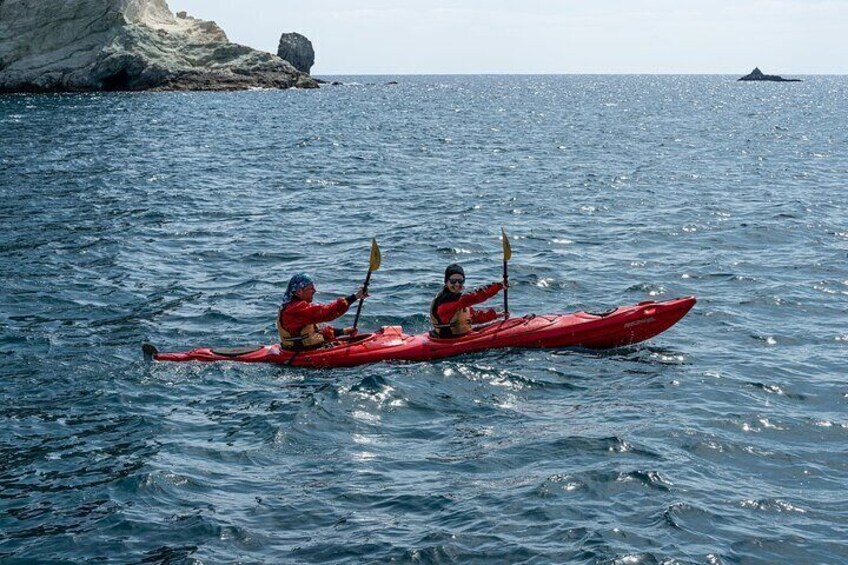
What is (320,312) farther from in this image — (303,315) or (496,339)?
(496,339)

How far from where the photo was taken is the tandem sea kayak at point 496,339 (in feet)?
48.3

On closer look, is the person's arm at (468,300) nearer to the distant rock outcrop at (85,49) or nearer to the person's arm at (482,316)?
the person's arm at (482,316)

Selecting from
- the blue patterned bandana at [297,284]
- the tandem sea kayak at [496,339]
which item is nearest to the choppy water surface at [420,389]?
the tandem sea kayak at [496,339]

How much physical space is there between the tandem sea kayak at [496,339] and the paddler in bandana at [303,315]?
0.17 meters

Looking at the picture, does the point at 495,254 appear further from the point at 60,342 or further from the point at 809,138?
the point at 809,138

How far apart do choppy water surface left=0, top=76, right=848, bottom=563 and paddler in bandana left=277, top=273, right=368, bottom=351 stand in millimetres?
745

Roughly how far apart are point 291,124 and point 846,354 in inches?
1963

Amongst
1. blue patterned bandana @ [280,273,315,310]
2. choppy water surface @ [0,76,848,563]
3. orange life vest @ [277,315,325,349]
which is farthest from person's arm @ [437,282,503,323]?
blue patterned bandana @ [280,273,315,310]

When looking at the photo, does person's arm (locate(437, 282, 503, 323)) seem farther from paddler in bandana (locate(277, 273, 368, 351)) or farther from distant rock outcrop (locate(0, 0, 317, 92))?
distant rock outcrop (locate(0, 0, 317, 92))

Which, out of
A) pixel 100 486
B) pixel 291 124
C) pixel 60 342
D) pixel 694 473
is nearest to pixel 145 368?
pixel 60 342

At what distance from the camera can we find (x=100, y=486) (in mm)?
10234

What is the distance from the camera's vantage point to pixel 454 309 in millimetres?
14922

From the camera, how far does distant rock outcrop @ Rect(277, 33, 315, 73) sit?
114312mm

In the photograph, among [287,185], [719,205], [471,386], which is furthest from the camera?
[287,185]
